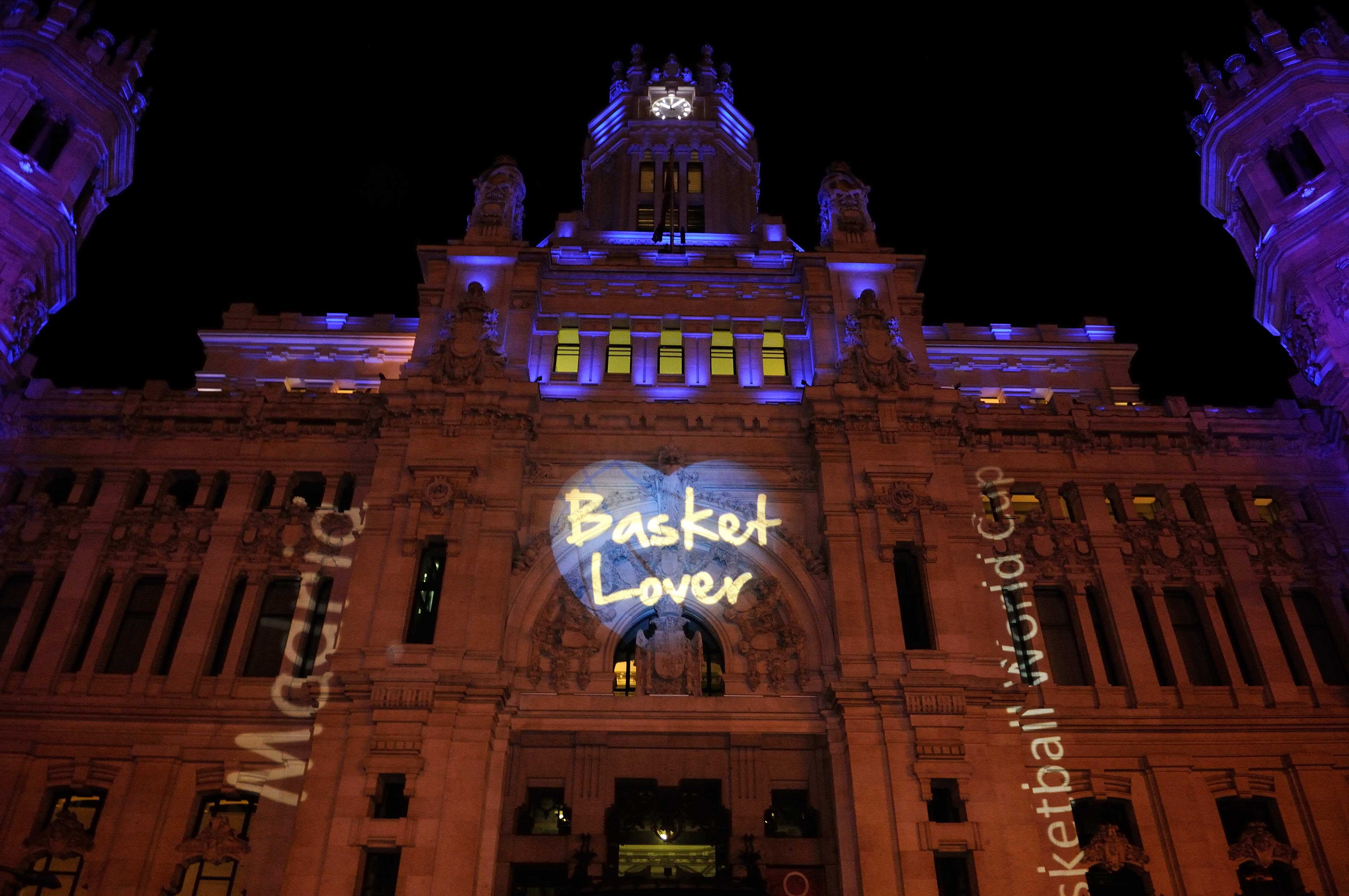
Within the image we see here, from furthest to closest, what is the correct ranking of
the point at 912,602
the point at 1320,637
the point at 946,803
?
1. the point at 1320,637
2. the point at 912,602
3. the point at 946,803

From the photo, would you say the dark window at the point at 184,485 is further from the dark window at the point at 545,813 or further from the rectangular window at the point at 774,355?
the rectangular window at the point at 774,355

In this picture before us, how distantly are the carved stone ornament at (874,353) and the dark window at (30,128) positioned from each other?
33.5m

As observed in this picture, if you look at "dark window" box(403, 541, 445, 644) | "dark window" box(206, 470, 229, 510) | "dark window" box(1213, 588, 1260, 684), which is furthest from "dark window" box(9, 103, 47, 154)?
"dark window" box(1213, 588, 1260, 684)

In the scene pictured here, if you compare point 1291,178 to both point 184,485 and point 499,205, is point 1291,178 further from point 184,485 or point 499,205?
point 184,485

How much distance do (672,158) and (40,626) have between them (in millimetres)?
31019

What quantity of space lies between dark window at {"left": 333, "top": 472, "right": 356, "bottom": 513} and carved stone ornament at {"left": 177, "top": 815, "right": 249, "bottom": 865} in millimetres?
10534

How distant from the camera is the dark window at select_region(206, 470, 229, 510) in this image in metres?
33.0

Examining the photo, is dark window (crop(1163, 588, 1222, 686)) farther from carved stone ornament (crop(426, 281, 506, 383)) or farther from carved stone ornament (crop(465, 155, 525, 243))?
carved stone ornament (crop(465, 155, 525, 243))

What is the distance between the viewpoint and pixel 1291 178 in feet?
129

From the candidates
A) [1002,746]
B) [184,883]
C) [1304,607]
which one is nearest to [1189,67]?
[1304,607]

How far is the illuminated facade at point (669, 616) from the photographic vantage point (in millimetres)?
26125

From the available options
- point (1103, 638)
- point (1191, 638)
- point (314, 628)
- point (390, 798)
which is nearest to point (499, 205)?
point (314, 628)

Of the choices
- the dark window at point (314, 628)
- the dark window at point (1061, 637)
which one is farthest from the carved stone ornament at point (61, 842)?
the dark window at point (1061, 637)

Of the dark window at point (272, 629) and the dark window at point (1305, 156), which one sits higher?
the dark window at point (1305, 156)
